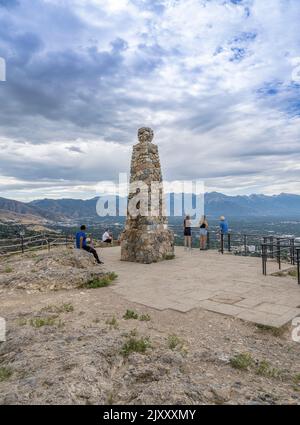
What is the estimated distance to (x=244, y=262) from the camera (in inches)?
442

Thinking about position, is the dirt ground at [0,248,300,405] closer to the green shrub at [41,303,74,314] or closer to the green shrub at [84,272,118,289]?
the green shrub at [41,303,74,314]

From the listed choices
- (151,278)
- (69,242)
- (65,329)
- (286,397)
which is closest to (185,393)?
(286,397)

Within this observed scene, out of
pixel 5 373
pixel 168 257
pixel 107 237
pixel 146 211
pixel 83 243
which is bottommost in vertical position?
pixel 5 373

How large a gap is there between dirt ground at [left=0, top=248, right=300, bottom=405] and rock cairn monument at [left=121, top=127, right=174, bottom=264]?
556cm

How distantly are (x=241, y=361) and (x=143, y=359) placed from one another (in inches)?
47.8

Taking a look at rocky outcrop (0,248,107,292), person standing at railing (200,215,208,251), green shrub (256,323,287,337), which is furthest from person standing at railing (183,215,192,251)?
green shrub (256,323,287,337)

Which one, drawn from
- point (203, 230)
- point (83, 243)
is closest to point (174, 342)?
point (83, 243)

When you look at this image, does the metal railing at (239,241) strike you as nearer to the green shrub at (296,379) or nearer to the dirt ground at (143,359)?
the dirt ground at (143,359)

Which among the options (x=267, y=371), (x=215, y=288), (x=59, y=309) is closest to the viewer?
(x=267, y=371)

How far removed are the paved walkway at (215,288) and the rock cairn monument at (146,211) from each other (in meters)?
0.72

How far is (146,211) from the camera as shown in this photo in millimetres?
11773

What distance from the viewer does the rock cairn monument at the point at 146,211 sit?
11680mm

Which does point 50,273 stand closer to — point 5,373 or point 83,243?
point 83,243

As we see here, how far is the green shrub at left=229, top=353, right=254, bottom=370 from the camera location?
3783 mm
